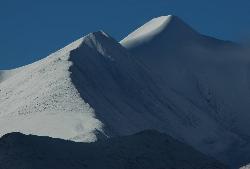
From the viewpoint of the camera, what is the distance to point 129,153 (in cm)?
16538

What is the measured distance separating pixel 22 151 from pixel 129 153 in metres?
15.7

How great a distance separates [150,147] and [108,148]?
752 centimetres

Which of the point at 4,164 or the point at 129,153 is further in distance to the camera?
the point at 129,153

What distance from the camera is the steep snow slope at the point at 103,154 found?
153 m

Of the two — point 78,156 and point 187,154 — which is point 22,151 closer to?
point 78,156

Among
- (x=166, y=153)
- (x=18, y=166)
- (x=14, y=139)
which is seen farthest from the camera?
(x=166, y=153)

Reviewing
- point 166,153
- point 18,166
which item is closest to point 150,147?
point 166,153

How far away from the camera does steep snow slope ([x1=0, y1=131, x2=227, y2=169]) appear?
503 ft

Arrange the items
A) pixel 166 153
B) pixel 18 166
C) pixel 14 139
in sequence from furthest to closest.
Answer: pixel 166 153
pixel 14 139
pixel 18 166

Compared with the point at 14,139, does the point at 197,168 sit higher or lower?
lower

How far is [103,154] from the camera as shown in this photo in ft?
532

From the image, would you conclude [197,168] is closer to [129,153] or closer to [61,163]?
[129,153]

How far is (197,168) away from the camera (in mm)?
167500

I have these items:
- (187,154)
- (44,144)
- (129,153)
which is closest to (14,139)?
(44,144)
